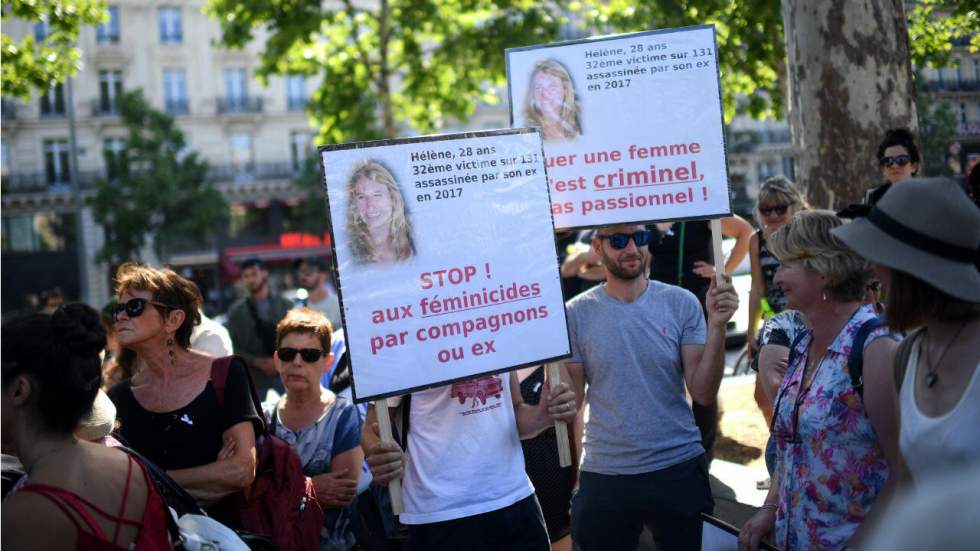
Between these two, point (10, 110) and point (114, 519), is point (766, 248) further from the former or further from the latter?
point (10, 110)

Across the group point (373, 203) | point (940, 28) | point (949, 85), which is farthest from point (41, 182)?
point (373, 203)

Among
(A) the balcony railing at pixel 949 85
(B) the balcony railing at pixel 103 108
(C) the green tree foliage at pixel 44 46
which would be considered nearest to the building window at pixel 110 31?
(B) the balcony railing at pixel 103 108

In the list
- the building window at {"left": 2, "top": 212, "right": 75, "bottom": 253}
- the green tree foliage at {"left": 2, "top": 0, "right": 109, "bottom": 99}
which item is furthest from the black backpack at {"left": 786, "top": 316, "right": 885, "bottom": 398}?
the building window at {"left": 2, "top": 212, "right": 75, "bottom": 253}

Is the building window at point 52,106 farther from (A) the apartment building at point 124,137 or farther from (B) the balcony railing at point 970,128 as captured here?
(B) the balcony railing at point 970,128

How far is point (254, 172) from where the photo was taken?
50562mm

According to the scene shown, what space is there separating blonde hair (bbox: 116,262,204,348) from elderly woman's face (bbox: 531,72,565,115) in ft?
5.76

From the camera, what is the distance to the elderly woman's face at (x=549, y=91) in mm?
4496

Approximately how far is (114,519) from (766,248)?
12.6ft

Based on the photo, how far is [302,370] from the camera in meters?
4.57

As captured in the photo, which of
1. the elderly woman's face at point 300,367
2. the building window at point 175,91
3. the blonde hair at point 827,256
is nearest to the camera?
the blonde hair at point 827,256

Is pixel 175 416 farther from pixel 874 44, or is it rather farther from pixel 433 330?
pixel 874 44

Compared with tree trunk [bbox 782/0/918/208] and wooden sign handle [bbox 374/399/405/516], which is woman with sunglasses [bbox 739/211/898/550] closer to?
wooden sign handle [bbox 374/399/405/516]

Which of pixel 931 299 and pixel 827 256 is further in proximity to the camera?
pixel 827 256

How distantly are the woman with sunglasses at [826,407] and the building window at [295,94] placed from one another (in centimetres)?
4984
